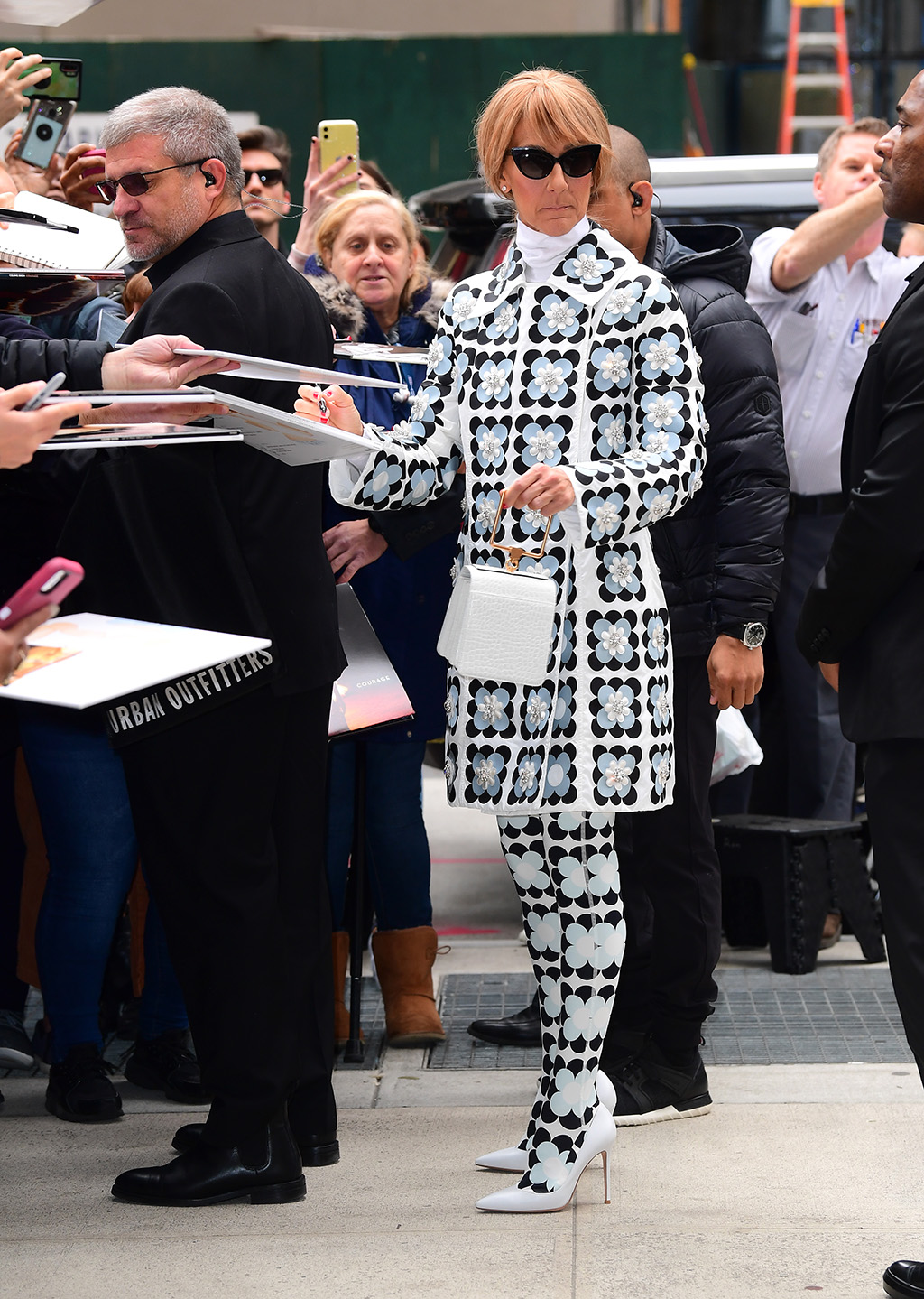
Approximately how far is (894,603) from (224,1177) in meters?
1.78

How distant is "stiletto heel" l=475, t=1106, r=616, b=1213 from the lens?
3.41 metres

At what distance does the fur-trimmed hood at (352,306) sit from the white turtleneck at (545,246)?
3.90 feet

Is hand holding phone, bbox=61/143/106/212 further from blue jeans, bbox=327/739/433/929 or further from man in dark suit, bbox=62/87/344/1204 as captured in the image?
blue jeans, bbox=327/739/433/929

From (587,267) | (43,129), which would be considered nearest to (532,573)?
(587,267)

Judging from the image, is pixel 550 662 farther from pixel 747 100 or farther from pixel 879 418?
pixel 747 100

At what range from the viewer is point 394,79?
13008 mm

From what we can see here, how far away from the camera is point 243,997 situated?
344 centimetres

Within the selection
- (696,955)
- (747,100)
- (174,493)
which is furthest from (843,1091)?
(747,100)

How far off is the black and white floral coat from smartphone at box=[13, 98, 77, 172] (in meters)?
2.26

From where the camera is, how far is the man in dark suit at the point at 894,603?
293cm

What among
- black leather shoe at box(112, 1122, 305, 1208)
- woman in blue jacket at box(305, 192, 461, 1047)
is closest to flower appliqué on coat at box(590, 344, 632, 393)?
woman in blue jacket at box(305, 192, 461, 1047)

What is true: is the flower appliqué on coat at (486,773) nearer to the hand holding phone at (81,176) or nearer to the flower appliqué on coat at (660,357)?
the flower appliqué on coat at (660,357)

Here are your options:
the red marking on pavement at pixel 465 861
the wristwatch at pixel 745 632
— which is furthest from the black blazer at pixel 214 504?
the red marking on pavement at pixel 465 861

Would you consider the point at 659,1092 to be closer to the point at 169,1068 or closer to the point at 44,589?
the point at 169,1068
